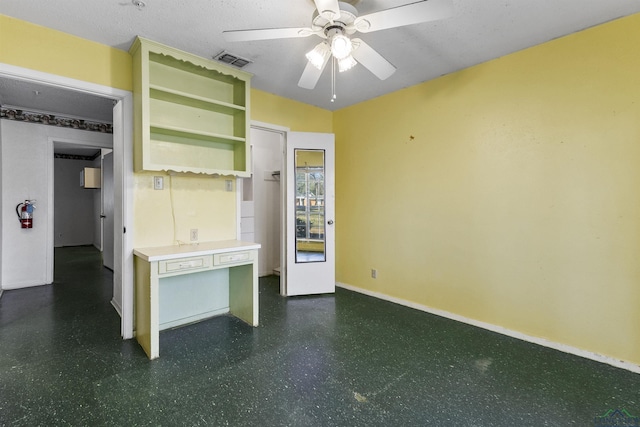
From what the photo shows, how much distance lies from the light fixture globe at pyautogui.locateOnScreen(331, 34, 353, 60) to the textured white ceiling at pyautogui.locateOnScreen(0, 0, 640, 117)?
41cm

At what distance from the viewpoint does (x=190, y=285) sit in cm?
288

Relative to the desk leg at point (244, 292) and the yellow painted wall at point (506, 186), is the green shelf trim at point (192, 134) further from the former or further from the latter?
the desk leg at point (244, 292)

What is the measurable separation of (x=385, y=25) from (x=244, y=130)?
1781mm

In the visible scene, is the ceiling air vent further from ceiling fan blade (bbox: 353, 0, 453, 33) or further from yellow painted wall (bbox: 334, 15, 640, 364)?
yellow painted wall (bbox: 334, 15, 640, 364)

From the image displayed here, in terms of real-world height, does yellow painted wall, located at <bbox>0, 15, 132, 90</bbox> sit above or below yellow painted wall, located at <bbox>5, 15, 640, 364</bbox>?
above

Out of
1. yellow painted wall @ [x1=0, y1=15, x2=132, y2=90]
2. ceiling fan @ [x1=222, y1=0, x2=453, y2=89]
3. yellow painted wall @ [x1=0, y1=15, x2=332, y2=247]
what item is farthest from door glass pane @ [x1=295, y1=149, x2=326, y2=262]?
yellow painted wall @ [x1=0, y1=15, x2=132, y2=90]

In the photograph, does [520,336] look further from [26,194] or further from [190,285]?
[26,194]

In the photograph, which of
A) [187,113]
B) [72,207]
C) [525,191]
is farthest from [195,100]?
[72,207]

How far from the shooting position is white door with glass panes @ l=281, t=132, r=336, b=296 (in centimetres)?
377

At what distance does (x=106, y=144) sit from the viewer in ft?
15.0

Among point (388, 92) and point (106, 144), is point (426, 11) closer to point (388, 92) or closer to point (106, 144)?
point (388, 92)

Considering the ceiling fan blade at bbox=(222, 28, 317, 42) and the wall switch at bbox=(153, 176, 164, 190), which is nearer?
the ceiling fan blade at bbox=(222, 28, 317, 42)

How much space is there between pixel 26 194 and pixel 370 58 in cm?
503

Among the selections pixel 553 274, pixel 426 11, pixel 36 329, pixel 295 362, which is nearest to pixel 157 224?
pixel 36 329
